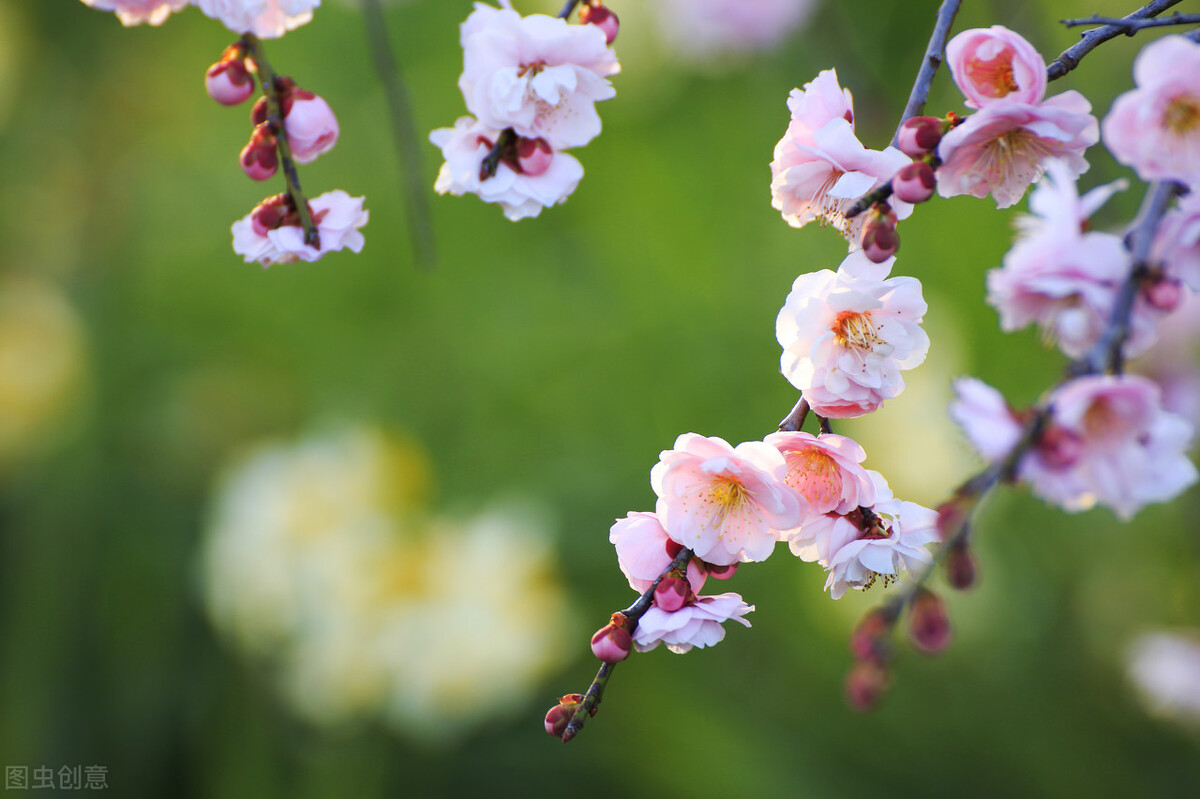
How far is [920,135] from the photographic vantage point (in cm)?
35

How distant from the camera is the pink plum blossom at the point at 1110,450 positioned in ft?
0.90

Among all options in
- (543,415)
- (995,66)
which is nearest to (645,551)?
(995,66)

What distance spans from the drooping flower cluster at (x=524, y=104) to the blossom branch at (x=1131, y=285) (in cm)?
21

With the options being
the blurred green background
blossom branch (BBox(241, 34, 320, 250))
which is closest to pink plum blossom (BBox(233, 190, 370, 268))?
blossom branch (BBox(241, 34, 320, 250))

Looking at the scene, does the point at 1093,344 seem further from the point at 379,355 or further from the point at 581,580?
the point at 379,355

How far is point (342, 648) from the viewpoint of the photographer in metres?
1.09

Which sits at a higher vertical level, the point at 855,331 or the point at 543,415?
the point at 855,331

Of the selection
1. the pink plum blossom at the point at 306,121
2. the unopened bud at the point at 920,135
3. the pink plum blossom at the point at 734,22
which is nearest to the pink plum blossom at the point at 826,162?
the unopened bud at the point at 920,135

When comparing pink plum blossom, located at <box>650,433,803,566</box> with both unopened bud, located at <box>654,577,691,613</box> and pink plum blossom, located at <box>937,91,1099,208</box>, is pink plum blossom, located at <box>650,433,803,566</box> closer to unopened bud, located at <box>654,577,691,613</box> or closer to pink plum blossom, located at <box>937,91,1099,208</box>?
unopened bud, located at <box>654,577,691,613</box>

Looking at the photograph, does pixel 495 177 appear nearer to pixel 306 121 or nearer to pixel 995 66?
pixel 306 121

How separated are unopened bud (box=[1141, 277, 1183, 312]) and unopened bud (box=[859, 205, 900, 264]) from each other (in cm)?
8

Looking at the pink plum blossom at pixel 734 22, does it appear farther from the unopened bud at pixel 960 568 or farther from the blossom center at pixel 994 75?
the unopened bud at pixel 960 568

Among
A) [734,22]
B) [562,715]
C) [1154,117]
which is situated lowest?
[562,715]

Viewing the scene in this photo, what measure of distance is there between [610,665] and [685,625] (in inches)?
1.4
